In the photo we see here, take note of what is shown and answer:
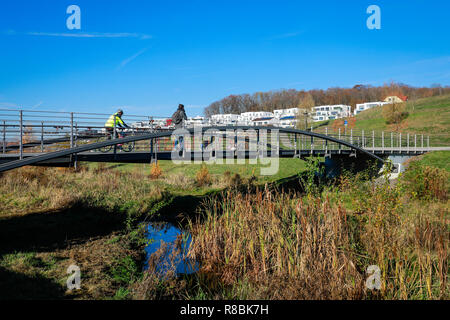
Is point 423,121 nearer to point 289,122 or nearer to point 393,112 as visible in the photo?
point 393,112

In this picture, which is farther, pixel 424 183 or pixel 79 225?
pixel 424 183

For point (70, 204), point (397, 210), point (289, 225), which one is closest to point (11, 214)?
point (70, 204)

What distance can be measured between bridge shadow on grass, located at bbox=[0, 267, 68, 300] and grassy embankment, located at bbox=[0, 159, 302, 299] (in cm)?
2

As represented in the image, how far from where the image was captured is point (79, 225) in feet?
44.5

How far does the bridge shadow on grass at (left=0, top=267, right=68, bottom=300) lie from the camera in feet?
23.3

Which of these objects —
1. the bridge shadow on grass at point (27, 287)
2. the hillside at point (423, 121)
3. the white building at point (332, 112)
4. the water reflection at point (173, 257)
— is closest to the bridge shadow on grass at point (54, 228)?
the bridge shadow on grass at point (27, 287)

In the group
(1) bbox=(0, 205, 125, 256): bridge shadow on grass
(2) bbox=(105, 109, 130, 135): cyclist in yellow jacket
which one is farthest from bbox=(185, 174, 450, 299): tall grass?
(2) bbox=(105, 109, 130, 135): cyclist in yellow jacket

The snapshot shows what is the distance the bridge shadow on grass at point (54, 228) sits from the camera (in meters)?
10.7

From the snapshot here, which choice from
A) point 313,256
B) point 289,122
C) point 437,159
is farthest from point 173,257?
point 289,122

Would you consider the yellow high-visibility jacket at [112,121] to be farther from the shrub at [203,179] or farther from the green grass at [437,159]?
the green grass at [437,159]

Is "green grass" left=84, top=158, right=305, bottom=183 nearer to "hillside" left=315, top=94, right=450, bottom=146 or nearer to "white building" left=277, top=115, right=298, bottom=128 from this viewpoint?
"hillside" left=315, top=94, right=450, bottom=146

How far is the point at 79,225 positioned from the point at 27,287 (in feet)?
20.5

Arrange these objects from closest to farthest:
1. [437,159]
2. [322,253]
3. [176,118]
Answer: [322,253] < [176,118] < [437,159]
